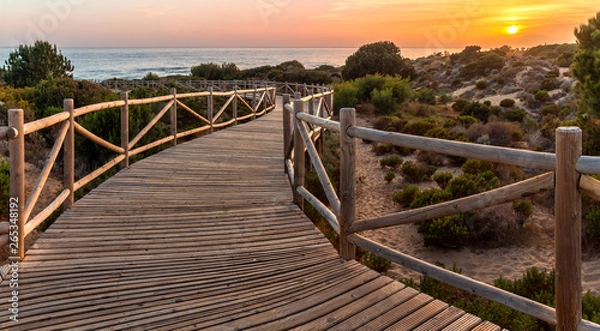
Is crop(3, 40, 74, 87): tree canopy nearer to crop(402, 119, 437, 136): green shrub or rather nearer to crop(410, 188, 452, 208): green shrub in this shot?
crop(402, 119, 437, 136): green shrub

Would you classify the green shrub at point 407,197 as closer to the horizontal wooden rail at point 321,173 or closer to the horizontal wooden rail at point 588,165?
the horizontal wooden rail at point 321,173

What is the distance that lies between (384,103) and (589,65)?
9.71m

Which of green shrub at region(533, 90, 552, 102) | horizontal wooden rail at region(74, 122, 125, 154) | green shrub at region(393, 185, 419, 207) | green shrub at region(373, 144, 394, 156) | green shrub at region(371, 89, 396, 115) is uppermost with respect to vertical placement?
green shrub at region(533, 90, 552, 102)

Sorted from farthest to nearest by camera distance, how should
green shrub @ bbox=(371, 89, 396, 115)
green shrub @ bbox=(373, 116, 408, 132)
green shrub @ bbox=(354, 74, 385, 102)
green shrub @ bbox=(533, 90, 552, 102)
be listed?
1. green shrub @ bbox=(533, 90, 552, 102)
2. green shrub @ bbox=(354, 74, 385, 102)
3. green shrub @ bbox=(371, 89, 396, 115)
4. green shrub @ bbox=(373, 116, 408, 132)

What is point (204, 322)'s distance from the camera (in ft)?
9.74

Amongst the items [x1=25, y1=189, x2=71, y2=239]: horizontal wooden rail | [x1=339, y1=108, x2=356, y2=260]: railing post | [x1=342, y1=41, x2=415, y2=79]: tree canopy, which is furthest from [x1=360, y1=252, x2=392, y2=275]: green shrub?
[x1=342, y1=41, x2=415, y2=79]: tree canopy

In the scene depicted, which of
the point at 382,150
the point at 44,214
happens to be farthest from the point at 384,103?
the point at 44,214

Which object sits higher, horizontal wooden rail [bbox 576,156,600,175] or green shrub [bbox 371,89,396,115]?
green shrub [bbox 371,89,396,115]

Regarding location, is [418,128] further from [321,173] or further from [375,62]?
[375,62]

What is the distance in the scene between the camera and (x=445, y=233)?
23.4 ft

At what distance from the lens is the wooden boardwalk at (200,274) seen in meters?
3.01

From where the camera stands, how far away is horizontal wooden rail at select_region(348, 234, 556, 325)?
A: 9.16 feet

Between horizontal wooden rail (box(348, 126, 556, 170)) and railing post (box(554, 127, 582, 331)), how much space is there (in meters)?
0.09

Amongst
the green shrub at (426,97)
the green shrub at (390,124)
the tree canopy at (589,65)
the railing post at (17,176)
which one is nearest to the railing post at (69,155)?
the railing post at (17,176)
